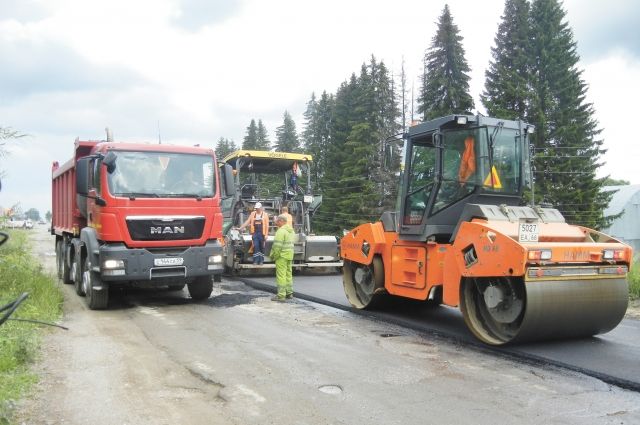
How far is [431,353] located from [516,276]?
1.17 metres

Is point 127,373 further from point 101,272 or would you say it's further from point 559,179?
point 559,179

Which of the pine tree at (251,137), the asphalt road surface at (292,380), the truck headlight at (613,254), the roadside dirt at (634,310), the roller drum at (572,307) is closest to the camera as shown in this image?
the asphalt road surface at (292,380)

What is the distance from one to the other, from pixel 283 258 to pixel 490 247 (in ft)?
14.8

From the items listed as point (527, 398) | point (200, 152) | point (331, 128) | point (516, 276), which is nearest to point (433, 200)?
point (516, 276)

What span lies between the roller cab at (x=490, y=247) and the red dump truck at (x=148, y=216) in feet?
8.53

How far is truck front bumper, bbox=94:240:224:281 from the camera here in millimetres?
8242

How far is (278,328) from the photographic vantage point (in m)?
7.27

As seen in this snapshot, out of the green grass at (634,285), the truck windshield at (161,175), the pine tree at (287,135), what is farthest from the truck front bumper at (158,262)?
the pine tree at (287,135)

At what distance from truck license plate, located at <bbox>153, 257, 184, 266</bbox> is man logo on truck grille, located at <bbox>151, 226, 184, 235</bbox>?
0.38m

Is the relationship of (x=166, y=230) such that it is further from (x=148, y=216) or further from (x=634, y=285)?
(x=634, y=285)

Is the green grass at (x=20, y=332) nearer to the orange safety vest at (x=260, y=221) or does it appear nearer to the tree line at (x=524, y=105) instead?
the orange safety vest at (x=260, y=221)

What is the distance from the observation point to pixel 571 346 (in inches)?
241

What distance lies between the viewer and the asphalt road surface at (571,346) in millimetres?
5234

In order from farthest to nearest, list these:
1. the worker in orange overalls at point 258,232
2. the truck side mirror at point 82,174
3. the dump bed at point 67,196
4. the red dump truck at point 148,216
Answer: the worker in orange overalls at point 258,232, the dump bed at point 67,196, the truck side mirror at point 82,174, the red dump truck at point 148,216
